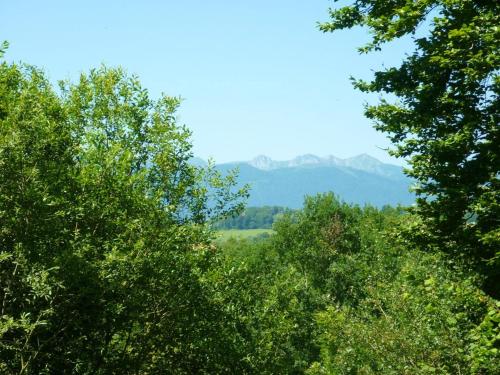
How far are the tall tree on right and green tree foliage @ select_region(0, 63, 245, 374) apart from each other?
677 cm

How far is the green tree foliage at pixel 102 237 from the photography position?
11.2 metres

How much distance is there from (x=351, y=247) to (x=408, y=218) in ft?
153

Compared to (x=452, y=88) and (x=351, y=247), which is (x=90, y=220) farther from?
(x=351, y=247)

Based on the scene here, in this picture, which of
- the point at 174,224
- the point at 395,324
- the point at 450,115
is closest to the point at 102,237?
the point at 174,224

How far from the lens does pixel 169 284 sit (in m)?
14.2

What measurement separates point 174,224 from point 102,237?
8.95 feet

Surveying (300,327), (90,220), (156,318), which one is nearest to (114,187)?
(90,220)

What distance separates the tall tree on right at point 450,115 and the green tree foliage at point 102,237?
6771 millimetres

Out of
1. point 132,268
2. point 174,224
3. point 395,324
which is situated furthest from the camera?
point 395,324

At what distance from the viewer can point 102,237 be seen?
42.5 ft

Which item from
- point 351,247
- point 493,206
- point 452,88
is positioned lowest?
point 351,247

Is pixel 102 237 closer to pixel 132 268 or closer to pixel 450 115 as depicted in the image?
pixel 132 268

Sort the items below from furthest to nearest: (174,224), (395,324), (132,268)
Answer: (395,324)
(174,224)
(132,268)

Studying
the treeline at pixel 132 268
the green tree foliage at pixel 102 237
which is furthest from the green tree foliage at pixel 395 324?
the green tree foliage at pixel 102 237
